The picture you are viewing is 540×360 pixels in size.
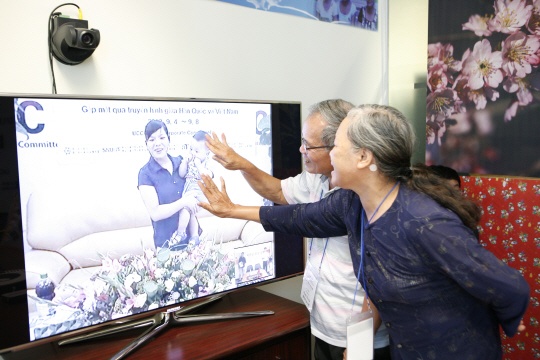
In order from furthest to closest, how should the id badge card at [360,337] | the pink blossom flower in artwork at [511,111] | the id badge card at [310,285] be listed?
1. the pink blossom flower in artwork at [511,111]
2. the id badge card at [310,285]
3. the id badge card at [360,337]

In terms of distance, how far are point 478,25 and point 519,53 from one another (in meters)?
0.33

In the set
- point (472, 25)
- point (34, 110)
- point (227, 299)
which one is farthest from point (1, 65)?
point (472, 25)

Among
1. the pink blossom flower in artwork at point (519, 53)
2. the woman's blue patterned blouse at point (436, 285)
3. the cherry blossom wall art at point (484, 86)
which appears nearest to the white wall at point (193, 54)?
Result: the cherry blossom wall art at point (484, 86)

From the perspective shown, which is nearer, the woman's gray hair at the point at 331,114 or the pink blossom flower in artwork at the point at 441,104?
the woman's gray hair at the point at 331,114

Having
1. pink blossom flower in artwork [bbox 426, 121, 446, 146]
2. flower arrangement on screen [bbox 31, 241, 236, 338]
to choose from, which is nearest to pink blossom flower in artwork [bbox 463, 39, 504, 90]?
pink blossom flower in artwork [bbox 426, 121, 446, 146]

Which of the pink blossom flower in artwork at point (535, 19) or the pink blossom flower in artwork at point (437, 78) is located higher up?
the pink blossom flower in artwork at point (535, 19)

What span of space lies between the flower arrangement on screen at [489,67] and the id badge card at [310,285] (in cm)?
157

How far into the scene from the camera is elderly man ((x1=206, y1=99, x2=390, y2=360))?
182cm

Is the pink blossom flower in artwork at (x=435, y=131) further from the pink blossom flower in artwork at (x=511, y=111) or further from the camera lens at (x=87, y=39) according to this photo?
the camera lens at (x=87, y=39)

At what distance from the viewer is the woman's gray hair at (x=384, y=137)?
1.39 meters

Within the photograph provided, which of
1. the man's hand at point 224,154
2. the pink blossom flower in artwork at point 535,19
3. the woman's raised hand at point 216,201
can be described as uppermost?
the pink blossom flower in artwork at point 535,19

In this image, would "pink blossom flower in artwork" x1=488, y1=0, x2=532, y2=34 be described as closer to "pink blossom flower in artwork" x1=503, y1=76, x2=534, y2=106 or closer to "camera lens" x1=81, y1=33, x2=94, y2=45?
"pink blossom flower in artwork" x1=503, y1=76, x2=534, y2=106

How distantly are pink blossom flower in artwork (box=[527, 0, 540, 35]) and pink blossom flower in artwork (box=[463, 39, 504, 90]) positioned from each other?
8.4 inches

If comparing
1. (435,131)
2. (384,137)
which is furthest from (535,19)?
(384,137)
